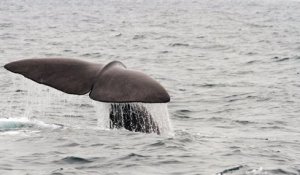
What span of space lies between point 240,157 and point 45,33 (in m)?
31.5

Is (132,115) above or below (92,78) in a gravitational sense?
below

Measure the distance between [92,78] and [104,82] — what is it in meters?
0.42

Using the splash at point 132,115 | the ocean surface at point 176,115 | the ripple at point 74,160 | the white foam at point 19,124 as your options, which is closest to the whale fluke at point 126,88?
the ocean surface at point 176,115

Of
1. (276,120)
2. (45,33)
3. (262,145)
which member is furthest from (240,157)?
(45,33)

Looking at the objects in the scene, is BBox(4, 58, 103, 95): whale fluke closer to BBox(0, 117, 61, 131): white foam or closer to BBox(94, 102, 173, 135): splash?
BBox(94, 102, 173, 135): splash

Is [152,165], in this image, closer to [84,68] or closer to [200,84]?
[84,68]

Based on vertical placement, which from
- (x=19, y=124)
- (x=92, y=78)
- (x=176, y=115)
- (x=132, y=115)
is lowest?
(x=176, y=115)

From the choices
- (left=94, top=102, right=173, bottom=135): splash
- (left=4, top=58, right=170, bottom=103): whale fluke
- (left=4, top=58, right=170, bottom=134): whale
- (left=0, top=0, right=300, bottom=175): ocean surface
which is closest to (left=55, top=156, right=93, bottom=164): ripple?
(left=0, top=0, right=300, bottom=175): ocean surface

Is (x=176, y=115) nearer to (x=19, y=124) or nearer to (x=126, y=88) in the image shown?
(x=19, y=124)

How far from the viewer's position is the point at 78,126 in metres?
12.9

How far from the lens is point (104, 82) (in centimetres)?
807

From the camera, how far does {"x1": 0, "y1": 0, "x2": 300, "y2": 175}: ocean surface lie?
10.0 meters

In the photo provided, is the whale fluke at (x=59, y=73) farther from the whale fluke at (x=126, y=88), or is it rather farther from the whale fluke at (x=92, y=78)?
the whale fluke at (x=126, y=88)

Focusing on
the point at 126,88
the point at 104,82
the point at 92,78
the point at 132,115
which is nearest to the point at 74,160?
the point at 132,115
